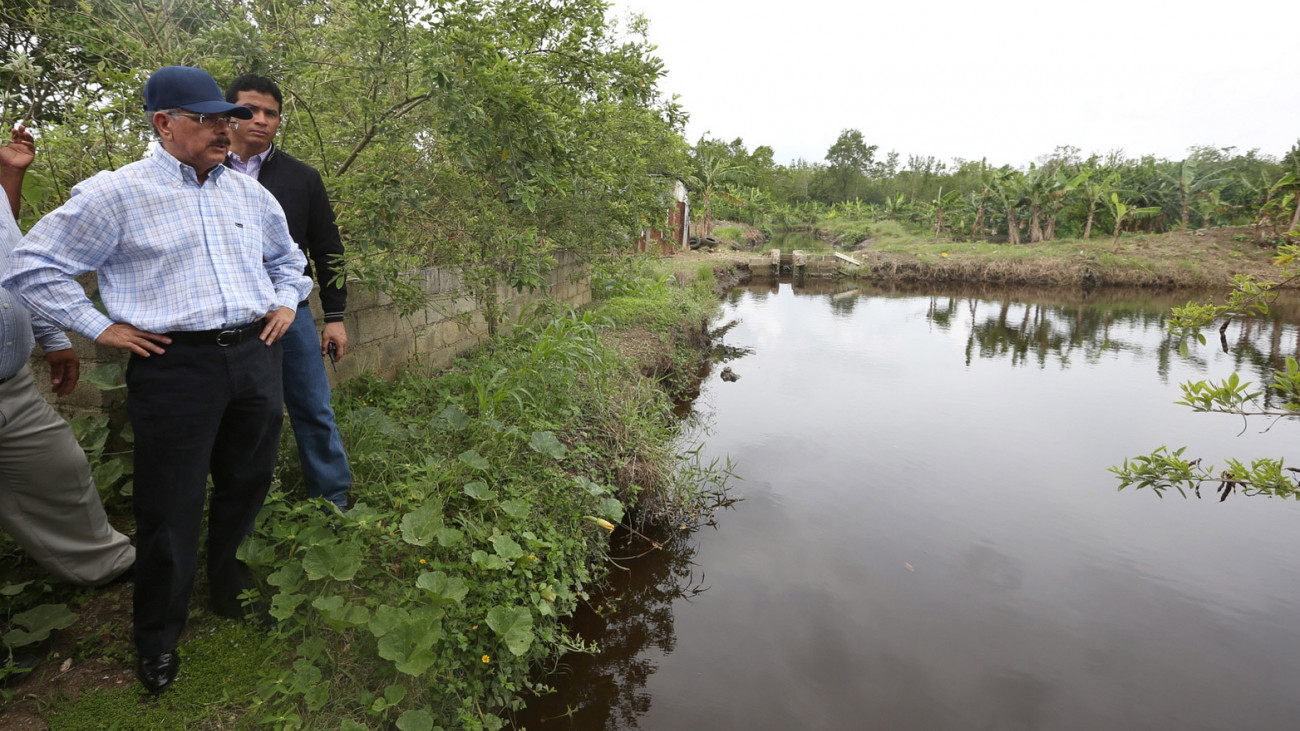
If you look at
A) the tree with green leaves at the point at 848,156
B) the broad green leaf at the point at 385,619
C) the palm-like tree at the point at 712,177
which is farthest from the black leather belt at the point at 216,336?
the tree with green leaves at the point at 848,156

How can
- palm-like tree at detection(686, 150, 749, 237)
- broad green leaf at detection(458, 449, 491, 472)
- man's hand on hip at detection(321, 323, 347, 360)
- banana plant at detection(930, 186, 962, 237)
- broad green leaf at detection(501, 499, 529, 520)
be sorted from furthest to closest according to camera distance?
banana plant at detection(930, 186, 962, 237) < palm-like tree at detection(686, 150, 749, 237) < broad green leaf at detection(458, 449, 491, 472) < broad green leaf at detection(501, 499, 529, 520) < man's hand on hip at detection(321, 323, 347, 360)

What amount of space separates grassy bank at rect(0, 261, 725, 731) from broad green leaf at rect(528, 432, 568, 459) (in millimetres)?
13

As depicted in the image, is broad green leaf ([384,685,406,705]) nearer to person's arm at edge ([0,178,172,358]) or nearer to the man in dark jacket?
the man in dark jacket

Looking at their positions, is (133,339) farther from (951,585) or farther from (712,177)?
(712,177)

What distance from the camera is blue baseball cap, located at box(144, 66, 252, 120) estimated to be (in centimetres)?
183

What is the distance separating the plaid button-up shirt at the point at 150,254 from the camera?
5.75 feet

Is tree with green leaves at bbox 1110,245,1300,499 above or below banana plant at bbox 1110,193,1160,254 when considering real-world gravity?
below

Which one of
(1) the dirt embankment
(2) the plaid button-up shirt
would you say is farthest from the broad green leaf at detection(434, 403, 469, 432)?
(1) the dirt embankment

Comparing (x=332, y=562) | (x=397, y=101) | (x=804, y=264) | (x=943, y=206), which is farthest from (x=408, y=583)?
(x=943, y=206)

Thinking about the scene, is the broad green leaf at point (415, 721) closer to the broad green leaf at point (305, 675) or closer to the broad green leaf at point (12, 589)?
the broad green leaf at point (305, 675)

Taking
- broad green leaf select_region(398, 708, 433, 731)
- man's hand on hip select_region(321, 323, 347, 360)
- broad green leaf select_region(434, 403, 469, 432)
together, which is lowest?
broad green leaf select_region(398, 708, 433, 731)

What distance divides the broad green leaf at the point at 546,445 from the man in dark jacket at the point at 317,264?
3.27 ft

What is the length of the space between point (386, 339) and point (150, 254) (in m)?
2.47

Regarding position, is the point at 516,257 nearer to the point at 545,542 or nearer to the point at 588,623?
the point at 545,542
